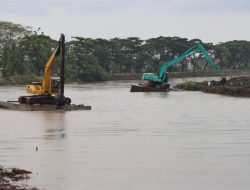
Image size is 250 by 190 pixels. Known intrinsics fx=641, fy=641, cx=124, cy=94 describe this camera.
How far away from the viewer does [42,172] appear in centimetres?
1413

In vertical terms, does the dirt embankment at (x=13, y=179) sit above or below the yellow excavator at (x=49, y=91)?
below

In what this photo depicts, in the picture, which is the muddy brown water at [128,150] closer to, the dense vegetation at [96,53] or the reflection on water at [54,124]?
the reflection on water at [54,124]

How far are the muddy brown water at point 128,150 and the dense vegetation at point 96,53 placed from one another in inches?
2432

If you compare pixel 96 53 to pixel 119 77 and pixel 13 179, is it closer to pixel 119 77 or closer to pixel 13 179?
pixel 119 77

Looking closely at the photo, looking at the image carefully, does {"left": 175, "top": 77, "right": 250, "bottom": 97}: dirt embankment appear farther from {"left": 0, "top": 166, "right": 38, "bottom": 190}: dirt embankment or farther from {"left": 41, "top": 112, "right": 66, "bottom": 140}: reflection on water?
{"left": 0, "top": 166, "right": 38, "bottom": 190}: dirt embankment

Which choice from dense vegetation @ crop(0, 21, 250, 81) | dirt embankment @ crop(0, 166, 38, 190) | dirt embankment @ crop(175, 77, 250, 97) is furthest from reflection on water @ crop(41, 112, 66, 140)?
dense vegetation @ crop(0, 21, 250, 81)

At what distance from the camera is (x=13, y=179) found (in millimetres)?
12742

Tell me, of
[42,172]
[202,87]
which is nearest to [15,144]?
[42,172]

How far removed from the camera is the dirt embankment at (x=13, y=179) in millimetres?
11720

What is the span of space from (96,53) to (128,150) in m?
88.1

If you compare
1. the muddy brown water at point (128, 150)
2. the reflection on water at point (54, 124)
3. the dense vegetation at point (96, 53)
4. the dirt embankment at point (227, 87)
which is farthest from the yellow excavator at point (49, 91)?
the dense vegetation at point (96, 53)

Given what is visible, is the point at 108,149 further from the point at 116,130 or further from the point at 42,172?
the point at 116,130

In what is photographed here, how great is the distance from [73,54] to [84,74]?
4.49 metres

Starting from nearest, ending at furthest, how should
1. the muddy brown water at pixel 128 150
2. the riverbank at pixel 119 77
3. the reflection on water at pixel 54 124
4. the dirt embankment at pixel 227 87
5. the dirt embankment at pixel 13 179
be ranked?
1. the dirt embankment at pixel 13 179
2. the muddy brown water at pixel 128 150
3. the reflection on water at pixel 54 124
4. the dirt embankment at pixel 227 87
5. the riverbank at pixel 119 77
